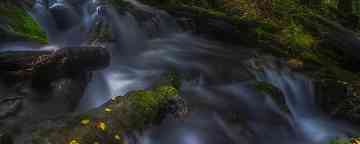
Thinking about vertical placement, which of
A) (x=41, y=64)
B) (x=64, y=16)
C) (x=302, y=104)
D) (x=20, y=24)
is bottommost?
(x=302, y=104)

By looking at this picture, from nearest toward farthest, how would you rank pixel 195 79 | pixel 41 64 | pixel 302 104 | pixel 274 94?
pixel 41 64
pixel 274 94
pixel 195 79
pixel 302 104

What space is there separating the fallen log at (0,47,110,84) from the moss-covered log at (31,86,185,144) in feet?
3.33

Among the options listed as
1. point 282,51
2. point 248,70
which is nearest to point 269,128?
point 248,70

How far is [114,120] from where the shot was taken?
4.71 m

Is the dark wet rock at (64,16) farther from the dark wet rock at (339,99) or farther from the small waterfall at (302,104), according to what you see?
the dark wet rock at (339,99)

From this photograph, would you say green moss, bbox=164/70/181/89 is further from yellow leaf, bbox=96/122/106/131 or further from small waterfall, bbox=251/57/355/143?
yellow leaf, bbox=96/122/106/131

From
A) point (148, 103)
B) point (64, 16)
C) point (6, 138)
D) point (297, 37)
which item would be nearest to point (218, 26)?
point (297, 37)

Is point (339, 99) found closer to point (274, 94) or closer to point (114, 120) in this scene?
point (274, 94)

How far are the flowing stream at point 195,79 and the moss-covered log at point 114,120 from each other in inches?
11.6

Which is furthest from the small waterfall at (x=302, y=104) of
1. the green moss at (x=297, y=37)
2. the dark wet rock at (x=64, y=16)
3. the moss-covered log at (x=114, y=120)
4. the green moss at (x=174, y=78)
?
the dark wet rock at (x=64, y=16)

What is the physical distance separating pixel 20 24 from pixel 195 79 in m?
3.79

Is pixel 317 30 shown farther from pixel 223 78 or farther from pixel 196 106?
pixel 196 106

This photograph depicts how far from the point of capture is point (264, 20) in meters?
13.3

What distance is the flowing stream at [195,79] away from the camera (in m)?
6.71
